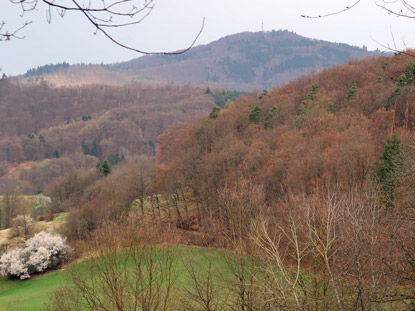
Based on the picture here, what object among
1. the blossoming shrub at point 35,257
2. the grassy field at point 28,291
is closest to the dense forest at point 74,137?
the blossoming shrub at point 35,257

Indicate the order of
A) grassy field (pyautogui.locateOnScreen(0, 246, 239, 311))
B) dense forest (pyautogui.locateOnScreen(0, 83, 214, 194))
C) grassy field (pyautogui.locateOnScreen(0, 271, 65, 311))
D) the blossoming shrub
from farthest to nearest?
dense forest (pyautogui.locateOnScreen(0, 83, 214, 194)), the blossoming shrub, grassy field (pyautogui.locateOnScreen(0, 271, 65, 311)), grassy field (pyautogui.locateOnScreen(0, 246, 239, 311))

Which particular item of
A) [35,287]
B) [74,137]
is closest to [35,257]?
[35,287]

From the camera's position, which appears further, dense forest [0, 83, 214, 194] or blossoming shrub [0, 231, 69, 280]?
dense forest [0, 83, 214, 194]

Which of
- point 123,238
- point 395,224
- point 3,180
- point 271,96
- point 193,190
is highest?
point 271,96

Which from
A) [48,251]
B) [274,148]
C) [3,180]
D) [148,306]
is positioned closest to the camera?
[148,306]

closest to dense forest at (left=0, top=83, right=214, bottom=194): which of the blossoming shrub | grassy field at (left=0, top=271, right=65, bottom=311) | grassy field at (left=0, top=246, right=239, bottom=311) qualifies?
the blossoming shrub

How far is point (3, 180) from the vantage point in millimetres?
88000

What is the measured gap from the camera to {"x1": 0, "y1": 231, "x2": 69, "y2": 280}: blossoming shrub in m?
28.7

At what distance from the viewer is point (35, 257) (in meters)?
28.6

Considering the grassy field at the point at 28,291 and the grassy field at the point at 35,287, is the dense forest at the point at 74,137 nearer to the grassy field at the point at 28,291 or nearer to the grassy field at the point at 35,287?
the grassy field at the point at 28,291

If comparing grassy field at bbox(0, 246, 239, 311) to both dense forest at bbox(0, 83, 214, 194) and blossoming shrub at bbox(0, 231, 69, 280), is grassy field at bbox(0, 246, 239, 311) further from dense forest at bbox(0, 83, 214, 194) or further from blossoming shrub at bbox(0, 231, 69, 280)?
dense forest at bbox(0, 83, 214, 194)

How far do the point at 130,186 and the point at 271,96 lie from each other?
24.7 m

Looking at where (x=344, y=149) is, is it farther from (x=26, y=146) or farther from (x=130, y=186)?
(x=26, y=146)

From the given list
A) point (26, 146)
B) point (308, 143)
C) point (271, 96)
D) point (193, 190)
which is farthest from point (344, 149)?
point (26, 146)
